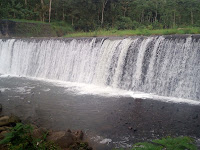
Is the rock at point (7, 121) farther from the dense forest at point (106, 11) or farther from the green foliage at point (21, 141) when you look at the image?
the dense forest at point (106, 11)

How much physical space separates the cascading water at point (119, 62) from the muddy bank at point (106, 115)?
1.75 m

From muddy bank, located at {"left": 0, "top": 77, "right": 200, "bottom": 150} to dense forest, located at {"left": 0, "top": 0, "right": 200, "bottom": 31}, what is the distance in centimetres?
1753

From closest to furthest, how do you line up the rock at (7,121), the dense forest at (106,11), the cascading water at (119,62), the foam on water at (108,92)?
1. the rock at (7,121)
2. the foam on water at (108,92)
3. the cascading water at (119,62)
4. the dense forest at (106,11)

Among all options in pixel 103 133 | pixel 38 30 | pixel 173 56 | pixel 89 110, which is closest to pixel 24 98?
pixel 89 110

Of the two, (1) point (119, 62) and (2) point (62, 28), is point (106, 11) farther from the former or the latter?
(1) point (119, 62)

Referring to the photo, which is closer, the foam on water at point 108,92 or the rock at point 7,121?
the rock at point 7,121

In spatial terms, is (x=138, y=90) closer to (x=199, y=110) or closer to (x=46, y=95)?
(x=199, y=110)

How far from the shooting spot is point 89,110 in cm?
796

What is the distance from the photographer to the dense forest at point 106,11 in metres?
26.8

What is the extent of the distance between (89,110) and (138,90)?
3996 mm

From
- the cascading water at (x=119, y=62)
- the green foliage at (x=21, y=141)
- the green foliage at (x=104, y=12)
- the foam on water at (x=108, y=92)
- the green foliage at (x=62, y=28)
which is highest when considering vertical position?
the green foliage at (x=104, y=12)

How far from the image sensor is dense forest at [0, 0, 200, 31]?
26.8 meters

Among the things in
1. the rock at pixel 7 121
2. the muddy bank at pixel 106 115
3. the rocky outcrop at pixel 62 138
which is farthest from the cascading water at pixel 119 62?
the rock at pixel 7 121

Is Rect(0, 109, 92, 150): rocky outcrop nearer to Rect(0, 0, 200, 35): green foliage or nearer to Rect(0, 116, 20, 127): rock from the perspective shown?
Rect(0, 116, 20, 127): rock
